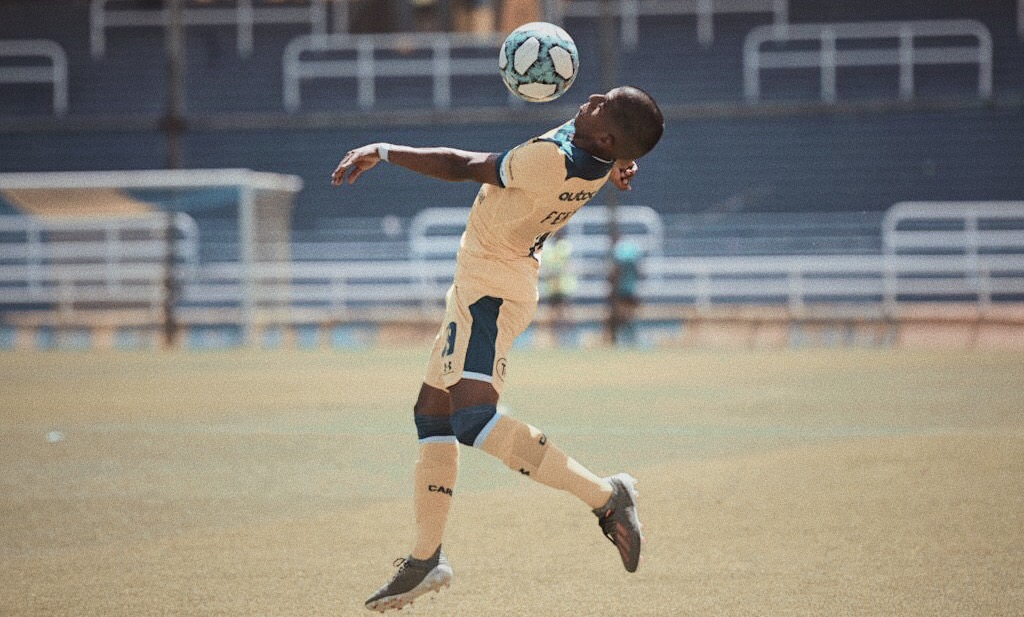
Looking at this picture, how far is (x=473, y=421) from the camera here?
485 centimetres

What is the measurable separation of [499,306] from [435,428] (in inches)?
19.2

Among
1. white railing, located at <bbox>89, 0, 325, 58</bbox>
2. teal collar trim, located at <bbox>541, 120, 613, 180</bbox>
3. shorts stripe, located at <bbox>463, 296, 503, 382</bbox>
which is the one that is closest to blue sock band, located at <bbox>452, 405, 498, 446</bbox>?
shorts stripe, located at <bbox>463, 296, 503, 382</bbox>

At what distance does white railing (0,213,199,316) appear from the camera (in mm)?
20125

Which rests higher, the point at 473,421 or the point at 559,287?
the point at 559,287

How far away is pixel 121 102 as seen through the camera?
2500 cm

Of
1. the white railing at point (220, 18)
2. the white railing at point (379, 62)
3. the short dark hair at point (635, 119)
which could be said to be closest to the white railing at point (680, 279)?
the white railing at point (379, 62)

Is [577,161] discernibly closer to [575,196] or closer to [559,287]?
[575,196]

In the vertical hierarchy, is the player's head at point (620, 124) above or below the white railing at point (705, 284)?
above

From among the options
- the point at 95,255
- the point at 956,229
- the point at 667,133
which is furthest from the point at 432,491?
the point at 667,133

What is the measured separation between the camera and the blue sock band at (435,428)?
511cm

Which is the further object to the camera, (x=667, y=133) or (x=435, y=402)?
(x=667, y=133)

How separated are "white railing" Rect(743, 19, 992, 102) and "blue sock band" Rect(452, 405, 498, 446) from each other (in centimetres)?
1833

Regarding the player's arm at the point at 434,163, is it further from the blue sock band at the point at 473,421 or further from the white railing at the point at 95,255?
the white railing at the point at 95,255

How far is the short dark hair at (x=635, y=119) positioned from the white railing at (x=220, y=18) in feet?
68.0
